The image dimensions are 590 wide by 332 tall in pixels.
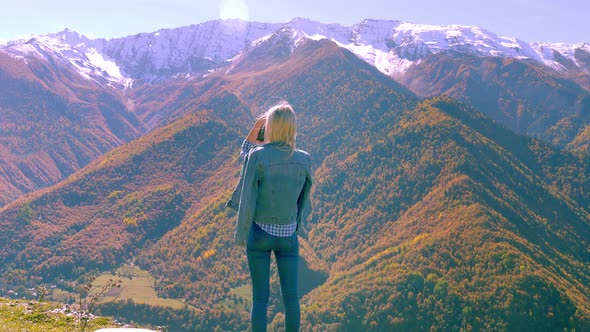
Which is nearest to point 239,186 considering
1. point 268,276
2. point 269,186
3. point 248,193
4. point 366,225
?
point 248,193

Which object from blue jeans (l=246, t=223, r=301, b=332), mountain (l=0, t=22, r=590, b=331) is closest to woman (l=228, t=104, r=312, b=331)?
blue jeans (l=246, t=223, r=301, b=332)

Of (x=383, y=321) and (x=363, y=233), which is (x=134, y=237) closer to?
(x=363, y=233)

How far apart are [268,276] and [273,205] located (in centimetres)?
125

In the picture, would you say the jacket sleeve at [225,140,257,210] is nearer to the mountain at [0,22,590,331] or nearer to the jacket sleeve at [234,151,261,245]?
the jacket sleeve at [234,151,261,245]

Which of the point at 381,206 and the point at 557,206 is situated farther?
the point at 381,206

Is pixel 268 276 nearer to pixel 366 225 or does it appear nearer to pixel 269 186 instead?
pixel 269 186

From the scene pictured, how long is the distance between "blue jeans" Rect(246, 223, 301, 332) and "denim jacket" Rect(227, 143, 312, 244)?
0.29 m

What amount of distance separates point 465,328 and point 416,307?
9.00 meters

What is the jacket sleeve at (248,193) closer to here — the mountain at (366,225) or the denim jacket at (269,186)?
the denim jacket at (269,186)

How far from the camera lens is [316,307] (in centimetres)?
10450

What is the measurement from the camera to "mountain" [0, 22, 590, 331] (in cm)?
9600

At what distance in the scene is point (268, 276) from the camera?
29.0 feet

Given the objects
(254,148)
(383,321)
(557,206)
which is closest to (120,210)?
(383,321)

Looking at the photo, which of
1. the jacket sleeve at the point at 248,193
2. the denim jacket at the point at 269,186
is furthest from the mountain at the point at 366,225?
the jacket sleeve at the point at 248,193
